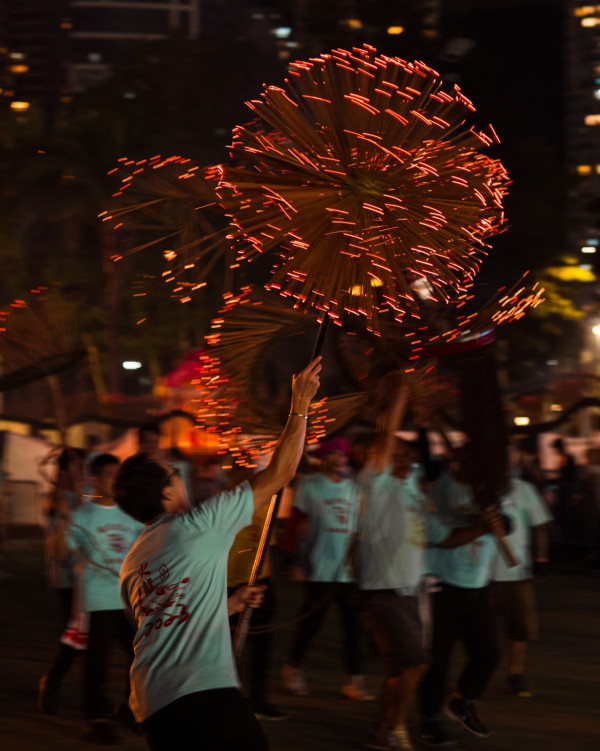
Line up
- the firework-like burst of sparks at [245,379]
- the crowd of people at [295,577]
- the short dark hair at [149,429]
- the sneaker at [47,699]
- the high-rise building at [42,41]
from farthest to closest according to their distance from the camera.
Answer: the high-rise building at [42,41] < the short dark hair at [149,429] < the sneaker at [47,699] < the firework-like burst of sparks at [245,379] < the crowd of people at [295,577]

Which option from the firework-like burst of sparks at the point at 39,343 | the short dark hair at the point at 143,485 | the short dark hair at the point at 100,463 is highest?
the firework-like burst of sparks at the point at 39,343

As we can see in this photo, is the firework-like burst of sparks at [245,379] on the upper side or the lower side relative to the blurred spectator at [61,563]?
upper

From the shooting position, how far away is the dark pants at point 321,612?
8328mm

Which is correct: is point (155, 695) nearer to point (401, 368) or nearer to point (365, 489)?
point (401, 368)

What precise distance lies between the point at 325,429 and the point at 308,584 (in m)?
3.23

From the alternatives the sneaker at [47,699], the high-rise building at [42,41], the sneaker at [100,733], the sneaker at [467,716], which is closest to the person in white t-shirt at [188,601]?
the sneaker at [100,733]

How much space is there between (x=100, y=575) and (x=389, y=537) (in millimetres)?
1854

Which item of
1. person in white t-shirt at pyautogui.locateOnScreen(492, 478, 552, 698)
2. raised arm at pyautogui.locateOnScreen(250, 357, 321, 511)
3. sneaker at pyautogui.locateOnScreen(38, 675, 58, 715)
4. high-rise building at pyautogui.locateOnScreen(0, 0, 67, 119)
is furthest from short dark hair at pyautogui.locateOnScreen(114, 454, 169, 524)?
high-rise building at pyautogui.locateOnScreen(0, 0, 67, 119)

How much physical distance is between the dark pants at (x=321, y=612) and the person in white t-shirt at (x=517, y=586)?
1.04 metres

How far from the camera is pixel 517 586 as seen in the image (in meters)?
8.39

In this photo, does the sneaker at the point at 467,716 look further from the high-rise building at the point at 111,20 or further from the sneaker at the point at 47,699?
the high-rise building at the point at 111,20

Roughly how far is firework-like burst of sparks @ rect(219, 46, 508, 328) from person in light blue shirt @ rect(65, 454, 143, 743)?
11.5 feet

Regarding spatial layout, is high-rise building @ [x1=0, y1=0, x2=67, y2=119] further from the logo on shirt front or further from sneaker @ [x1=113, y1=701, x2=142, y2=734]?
the logo on shirt front

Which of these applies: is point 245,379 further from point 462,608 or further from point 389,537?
point 462,608
